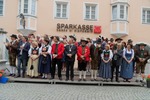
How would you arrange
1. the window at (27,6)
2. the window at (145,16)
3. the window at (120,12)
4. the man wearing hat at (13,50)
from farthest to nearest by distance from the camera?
the window at (145,16), the window at (120,12), the window at (27,6), the man wearing hat at (13,50)

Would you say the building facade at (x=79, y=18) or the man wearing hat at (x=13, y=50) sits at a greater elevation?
the building facade at (x=79, y=18)

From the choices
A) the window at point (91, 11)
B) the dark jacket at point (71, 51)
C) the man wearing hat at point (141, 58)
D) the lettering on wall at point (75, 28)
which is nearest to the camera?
the dark jacket at point (71, 51)


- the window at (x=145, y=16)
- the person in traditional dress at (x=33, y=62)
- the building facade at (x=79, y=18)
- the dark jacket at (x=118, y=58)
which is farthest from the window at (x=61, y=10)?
the dark jacket at (x=118, y=58)

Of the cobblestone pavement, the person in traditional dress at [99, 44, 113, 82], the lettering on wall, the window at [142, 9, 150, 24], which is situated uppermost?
the window at [142, 9, 150, 24]

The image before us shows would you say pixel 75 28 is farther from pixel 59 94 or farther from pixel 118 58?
pixel 59 94

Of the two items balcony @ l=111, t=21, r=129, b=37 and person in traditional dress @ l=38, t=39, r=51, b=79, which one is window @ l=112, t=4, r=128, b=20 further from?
person in traditional dress @ l=38, t=39, r=51, b=79

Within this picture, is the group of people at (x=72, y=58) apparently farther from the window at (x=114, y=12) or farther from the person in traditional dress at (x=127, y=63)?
the window at (x=114, y=12)

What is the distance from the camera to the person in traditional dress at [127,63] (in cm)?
1382

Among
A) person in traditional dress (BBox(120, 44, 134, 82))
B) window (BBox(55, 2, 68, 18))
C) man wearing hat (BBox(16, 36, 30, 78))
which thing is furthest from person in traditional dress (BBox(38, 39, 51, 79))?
window (BBox(55, 2, 68, 18))

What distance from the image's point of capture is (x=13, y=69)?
47.0 ft

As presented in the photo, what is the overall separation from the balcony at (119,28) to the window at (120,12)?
420mm

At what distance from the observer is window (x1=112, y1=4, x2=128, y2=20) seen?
2411cm

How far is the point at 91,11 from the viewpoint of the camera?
80.5 ft

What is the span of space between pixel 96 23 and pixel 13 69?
11.3 m
